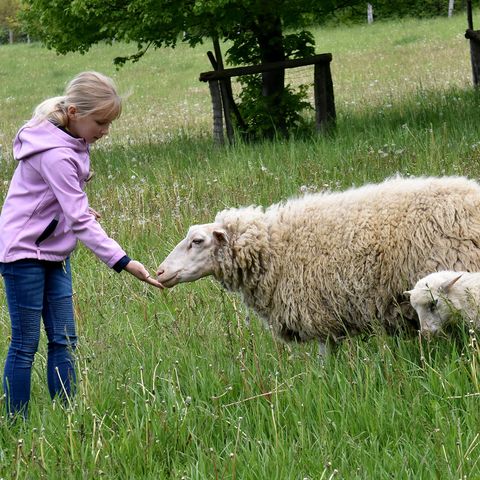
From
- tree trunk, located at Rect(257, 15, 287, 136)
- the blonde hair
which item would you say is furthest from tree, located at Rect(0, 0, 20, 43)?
the blonde hair

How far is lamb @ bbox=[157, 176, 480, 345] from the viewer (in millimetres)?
4680

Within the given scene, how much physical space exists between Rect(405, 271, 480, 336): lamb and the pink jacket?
148 centimetres

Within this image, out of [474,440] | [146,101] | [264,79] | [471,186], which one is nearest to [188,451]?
[474,440]

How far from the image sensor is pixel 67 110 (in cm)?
420

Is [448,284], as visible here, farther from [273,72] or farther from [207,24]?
[273,72]

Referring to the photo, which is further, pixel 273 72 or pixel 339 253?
pixel 273 72

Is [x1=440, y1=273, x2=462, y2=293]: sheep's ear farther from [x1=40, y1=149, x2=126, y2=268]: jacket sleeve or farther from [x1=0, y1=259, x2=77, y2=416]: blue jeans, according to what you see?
[x1=0, y1=259, x2=77, y2=416]: blue jeans

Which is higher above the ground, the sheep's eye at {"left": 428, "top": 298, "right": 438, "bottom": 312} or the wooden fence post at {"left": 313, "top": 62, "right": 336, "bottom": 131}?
the wooden fence post at {"left": 313, "top": 62, "right": 336, "bottom": 131}

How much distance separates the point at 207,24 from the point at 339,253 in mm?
6772

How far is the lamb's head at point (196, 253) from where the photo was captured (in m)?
5.13

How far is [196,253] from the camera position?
5188 millimetres

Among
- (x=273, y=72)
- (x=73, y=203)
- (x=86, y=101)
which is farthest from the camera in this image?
(x=273, y=72)

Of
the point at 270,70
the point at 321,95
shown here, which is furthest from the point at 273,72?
the point at 321,95

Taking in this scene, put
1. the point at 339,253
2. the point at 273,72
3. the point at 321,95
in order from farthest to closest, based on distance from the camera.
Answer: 1. the point at 273,72
2. the point at 321,95
3. the point at 339,253
